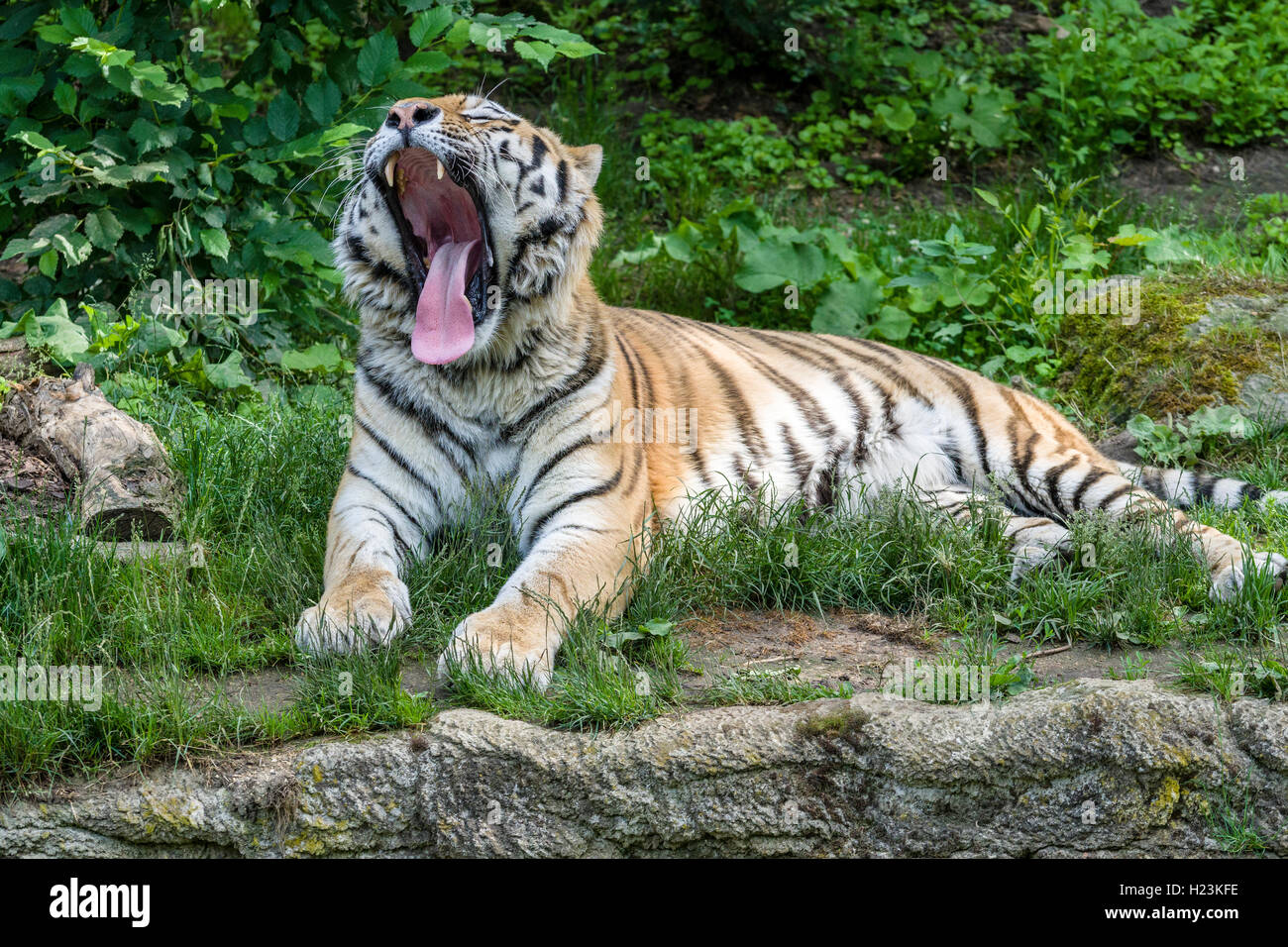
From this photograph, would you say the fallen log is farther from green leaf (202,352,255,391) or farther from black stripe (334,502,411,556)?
green leaf (202,352,255,391)

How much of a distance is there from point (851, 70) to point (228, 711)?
266 inches

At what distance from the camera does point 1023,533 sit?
4.08m

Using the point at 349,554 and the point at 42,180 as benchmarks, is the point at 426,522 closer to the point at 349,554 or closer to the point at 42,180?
the point at 349,554

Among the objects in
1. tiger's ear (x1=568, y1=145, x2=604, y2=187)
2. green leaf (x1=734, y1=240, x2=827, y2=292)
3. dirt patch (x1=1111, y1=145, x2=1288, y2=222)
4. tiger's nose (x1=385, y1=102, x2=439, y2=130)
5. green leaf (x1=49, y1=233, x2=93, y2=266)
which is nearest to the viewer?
tiger's nose (x1=385, y1=102, x2=439, y2=130)

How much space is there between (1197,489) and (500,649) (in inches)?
108

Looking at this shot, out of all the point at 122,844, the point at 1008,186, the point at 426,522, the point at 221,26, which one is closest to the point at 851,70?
the point at 1008,186

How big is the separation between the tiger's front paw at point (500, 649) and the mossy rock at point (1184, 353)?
3.28m

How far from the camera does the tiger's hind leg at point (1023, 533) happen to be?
3.86 m

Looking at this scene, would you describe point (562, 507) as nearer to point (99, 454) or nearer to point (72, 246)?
point (99, 454)

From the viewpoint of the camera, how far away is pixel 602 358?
4.08 m

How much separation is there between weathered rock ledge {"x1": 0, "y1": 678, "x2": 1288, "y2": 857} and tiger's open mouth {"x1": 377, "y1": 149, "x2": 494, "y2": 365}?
1.30 metres

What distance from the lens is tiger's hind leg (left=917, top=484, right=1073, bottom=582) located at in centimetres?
386

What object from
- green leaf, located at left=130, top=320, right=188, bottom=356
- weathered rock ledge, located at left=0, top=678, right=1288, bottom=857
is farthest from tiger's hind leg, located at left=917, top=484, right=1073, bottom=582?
green leaf, located at left=130, top=320, right=188, bottom=356

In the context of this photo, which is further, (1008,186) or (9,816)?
(1008,186)
